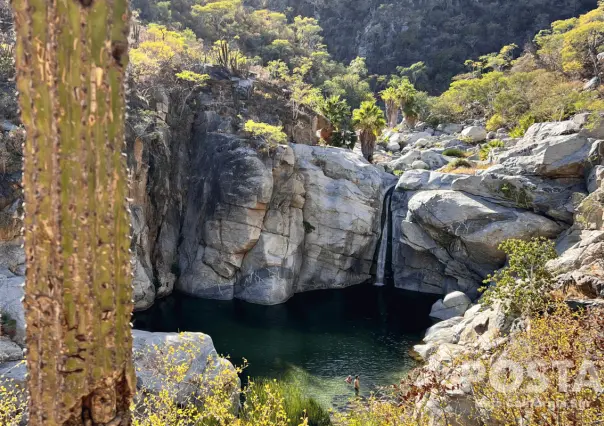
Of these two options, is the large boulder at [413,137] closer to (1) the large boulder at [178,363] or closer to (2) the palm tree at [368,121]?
(2) the palm tree at [368,121]

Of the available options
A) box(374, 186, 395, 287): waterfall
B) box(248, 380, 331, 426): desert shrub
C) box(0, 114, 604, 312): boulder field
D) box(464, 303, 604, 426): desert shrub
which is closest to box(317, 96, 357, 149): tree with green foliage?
box(0, 114, 604, 312): boulder field

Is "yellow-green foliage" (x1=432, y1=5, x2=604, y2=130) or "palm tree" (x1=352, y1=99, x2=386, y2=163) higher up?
"yellow-green foliage" (x1=432, y1=5, x2=604, y2=130)

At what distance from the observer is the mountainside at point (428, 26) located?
71.9 m

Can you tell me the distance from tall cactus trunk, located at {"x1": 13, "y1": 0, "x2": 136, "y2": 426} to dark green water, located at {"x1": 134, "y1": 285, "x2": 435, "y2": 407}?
1427 cm

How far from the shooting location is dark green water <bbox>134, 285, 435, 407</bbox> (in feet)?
64.3

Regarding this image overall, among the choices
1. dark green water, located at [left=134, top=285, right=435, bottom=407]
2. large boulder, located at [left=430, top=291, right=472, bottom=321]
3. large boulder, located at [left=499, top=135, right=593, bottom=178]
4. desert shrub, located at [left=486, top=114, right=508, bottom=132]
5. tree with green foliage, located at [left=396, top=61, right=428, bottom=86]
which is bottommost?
dark green water, located at [left=134, top=285, right=435, bottom=407]

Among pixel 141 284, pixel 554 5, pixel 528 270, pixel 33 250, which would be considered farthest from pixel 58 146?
pixel 554 5

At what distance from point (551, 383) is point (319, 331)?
1750cm

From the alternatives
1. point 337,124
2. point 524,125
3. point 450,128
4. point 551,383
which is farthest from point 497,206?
point 450,128

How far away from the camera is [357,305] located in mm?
29047

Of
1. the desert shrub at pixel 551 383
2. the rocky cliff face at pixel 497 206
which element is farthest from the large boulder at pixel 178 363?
the rocky cliff face at pixel 497 206

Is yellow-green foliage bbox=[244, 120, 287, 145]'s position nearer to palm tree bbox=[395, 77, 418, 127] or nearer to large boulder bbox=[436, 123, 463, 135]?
palm tree bbox=[395, 77, 418, 127]

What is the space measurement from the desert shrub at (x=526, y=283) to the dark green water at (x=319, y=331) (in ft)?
16.9

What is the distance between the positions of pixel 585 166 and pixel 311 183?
52.8ft
